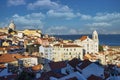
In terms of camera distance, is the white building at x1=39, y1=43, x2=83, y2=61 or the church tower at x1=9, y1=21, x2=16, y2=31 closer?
the white building at x1=39, y1=43, x2=83, y2=61

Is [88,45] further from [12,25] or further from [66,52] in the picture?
[12,25]

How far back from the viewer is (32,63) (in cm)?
5769

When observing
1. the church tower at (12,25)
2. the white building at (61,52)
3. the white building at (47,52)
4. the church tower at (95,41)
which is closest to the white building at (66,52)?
the white building at (61,52)

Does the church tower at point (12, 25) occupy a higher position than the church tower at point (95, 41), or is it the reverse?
the church tower at point (12, 25)

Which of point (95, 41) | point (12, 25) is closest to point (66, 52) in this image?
point (95, 41)

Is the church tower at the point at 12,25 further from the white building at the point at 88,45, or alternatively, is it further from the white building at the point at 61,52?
the white building at the point at 61,52

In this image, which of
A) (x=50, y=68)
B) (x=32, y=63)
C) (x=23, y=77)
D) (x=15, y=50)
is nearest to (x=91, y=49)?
(x=15, y=50)

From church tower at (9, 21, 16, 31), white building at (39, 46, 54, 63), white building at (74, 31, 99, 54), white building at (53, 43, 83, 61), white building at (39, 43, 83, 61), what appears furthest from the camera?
church tower at (9, 21, 16, 31)

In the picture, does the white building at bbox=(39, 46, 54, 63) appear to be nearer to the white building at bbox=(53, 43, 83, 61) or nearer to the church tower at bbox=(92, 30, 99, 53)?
the white building at bbox=(53, 43, 83, 61)

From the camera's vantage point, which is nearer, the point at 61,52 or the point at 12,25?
the point at 61,52

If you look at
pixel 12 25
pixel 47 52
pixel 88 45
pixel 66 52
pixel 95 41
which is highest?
pixel 12 25

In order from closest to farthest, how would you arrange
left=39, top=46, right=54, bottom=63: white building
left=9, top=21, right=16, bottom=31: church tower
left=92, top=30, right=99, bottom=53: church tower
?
left=39, top=46, right=54, bottom=63: white building
left=92, top=30, right=99, bottom=53: church tower
left=9, top=21, right=16, bottom=31: church tower

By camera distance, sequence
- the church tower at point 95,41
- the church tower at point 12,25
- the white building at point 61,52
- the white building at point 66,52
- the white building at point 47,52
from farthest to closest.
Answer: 1. the church tower at point 12,25
2. the church tower at point 95,41
3. the white building at point 66,52
4. the white building at point 61,52
5. the white building at point 47,52

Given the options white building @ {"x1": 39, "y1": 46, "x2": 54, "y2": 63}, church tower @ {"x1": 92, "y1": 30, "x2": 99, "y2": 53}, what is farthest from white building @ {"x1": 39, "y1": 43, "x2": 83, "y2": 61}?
church tower @ {"x1": 92, "y1": 30, "x2": 99, "y2": 53}
